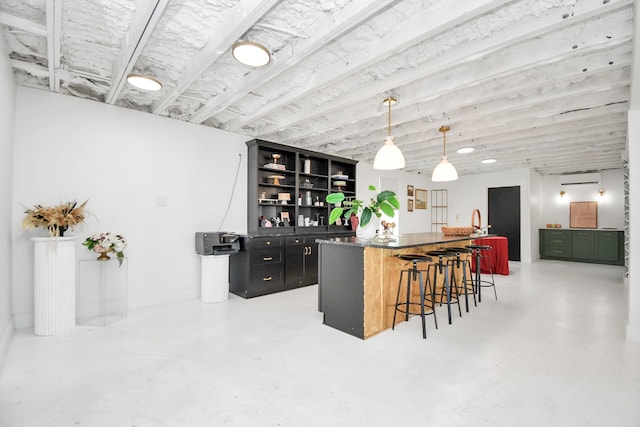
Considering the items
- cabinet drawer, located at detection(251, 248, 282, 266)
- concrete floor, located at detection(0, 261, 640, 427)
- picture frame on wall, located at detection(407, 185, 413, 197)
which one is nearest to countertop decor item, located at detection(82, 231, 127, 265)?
concrete floor, located at detection(0, 261, 640, 427)

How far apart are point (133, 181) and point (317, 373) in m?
3.48

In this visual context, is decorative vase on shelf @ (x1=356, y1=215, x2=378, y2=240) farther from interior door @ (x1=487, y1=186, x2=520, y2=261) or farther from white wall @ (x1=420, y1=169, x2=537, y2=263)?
interior door @ (x1=487, y1=186, x2=520, y2=261)

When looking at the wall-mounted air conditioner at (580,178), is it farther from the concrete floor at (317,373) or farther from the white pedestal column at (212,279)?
the white pedestal column at (212,279)

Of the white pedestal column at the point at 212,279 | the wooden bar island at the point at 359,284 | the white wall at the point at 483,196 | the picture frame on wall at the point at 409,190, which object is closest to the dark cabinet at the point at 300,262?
the white pedestal column at the point at 212,279

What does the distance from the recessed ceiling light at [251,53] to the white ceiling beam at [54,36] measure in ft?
3.78

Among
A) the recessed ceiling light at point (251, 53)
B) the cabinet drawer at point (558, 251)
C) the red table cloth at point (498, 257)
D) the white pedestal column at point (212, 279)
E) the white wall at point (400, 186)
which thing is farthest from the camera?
the cabinet drawer at point (558, 251)

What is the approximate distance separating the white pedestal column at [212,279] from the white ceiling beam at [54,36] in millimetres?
2655

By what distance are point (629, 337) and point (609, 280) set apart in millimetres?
3806

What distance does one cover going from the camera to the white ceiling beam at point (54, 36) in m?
2.02

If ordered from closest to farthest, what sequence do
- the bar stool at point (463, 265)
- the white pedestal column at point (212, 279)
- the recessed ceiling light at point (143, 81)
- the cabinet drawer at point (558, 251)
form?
the recessed ceiling light at point (143, 81) → the bar stool at point (463, 265) → the white pedestal column at point (212, 279) → the cabinet drawer at point (558, 251)

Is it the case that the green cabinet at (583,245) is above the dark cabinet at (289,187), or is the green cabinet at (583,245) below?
below

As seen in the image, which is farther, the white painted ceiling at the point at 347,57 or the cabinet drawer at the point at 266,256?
the cabinet drawer at the point at 266,256

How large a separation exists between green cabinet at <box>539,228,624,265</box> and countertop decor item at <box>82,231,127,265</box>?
1042 centimetres

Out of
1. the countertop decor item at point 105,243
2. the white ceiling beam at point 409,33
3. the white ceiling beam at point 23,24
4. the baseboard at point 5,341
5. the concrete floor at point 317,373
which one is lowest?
the concrete floor at point 317,373
